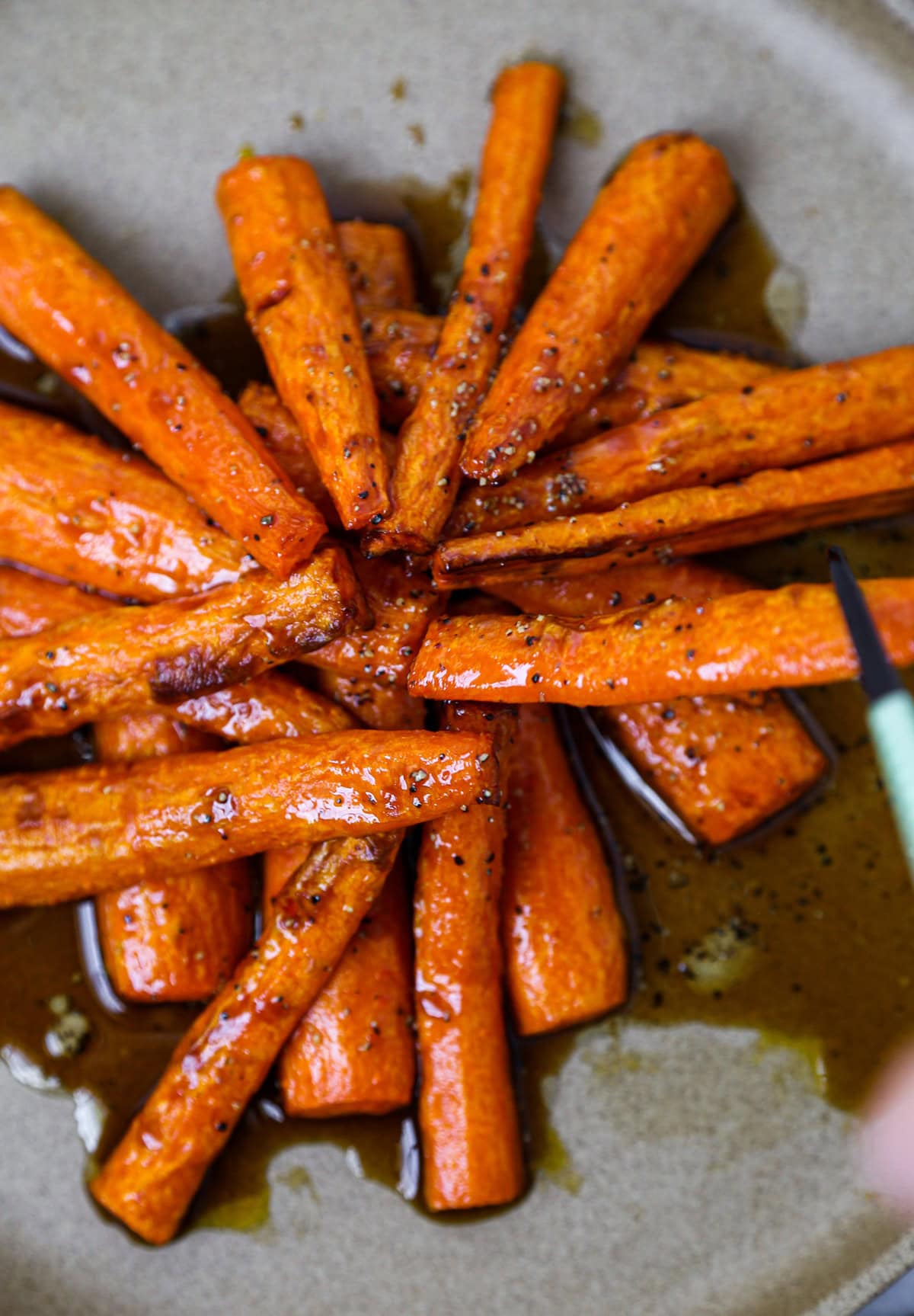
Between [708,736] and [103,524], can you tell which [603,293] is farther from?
[103,524]

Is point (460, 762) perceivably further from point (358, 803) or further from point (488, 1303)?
point (488, 1303)

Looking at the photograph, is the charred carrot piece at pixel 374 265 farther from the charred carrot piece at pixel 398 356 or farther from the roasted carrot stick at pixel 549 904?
the roasted carrot stick at pixel 549 904

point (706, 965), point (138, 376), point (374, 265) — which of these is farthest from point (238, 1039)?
point (374, 265)

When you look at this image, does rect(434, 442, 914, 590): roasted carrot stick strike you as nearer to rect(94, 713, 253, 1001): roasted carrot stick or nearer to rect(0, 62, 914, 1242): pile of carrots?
rect(0, 62, 914, 1242): pile of carrots

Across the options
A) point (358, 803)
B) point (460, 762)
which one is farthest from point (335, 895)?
point (460, 762)

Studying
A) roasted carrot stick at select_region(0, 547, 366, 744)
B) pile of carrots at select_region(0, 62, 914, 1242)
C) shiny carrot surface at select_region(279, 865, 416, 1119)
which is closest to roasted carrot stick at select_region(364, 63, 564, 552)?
pile of carrots at select_region(0, 62, 914, 1242)

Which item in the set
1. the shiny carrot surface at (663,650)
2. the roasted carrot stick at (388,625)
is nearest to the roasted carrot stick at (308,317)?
the roasted carrot stick at (388,625)
